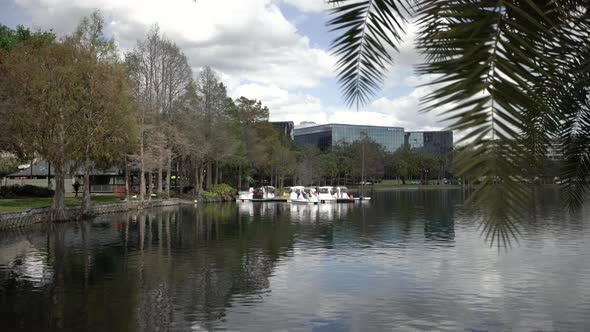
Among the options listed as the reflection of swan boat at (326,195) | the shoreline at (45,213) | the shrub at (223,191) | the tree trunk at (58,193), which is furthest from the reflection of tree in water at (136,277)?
the shrub at (223,191)

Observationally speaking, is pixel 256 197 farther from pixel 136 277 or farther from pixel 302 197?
pixel 136 277

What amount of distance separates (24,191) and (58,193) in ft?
53.0

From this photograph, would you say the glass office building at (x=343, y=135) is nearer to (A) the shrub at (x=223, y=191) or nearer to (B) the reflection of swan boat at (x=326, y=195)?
(B) the reflection of swan boat at (x=326, y=195)

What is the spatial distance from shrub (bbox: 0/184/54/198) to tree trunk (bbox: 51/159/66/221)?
14124mm

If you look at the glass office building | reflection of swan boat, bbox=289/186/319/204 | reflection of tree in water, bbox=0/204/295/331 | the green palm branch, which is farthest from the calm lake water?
the glass office building

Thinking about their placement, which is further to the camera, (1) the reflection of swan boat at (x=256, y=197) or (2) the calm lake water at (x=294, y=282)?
(1) the reflection of swan boat at (x=256, y=197)

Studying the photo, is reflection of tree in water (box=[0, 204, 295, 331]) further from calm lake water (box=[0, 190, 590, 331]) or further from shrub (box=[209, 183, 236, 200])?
shrub (box=[209, 183, 236, 200])

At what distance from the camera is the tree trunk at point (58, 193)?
33125 millimetres

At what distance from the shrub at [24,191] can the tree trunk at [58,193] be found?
Result: 1412cm

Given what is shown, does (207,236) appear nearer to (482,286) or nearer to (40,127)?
(40,127)

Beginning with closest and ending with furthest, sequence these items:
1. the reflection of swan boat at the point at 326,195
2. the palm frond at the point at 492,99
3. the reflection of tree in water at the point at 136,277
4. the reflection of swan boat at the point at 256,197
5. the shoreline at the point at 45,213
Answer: the palm frond at the point at 492,99 < the reflection of tree in water at the point at 136,277 < the shoreline at the point at 45,213 < the reflection of swan boat at the point at 326,195 < the reflection of swan boat at the point at 256,197

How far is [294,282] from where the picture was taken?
52.3 ft

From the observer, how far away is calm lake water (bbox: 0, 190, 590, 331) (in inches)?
470

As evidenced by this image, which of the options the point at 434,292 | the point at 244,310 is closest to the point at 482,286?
the point at 434,292
